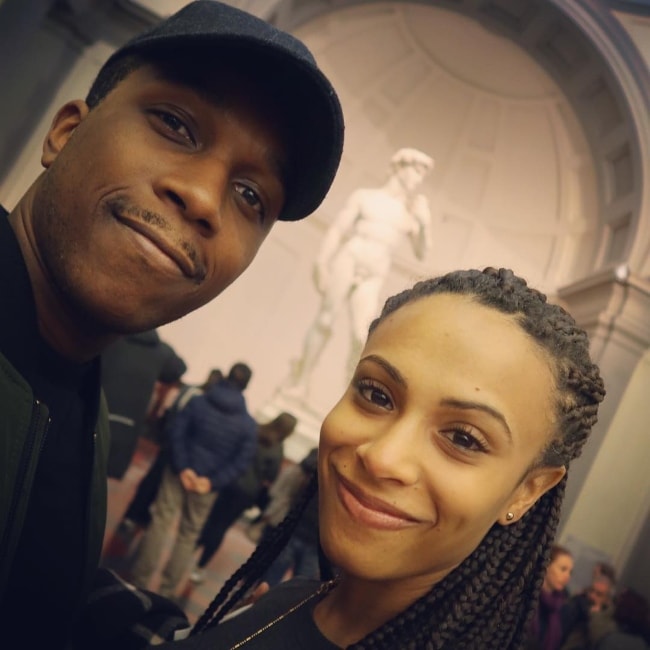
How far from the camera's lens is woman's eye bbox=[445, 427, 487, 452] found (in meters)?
0.81

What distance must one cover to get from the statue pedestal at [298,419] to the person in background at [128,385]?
2167 millimetres

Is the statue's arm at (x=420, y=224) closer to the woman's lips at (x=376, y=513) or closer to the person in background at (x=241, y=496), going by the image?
the person in background at (x=241, y=496)

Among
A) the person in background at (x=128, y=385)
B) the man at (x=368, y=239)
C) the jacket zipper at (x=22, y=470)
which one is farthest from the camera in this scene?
the man at (x=368, y=239)

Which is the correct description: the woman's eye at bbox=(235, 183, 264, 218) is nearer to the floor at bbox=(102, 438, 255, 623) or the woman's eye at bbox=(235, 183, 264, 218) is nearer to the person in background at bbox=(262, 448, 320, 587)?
the person in background at bbox=(262, 448, 320, 587)

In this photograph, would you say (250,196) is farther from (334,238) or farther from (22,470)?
(334,238)

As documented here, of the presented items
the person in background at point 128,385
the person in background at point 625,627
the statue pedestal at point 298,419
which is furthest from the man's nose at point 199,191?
the statue pedestal at point 298,419

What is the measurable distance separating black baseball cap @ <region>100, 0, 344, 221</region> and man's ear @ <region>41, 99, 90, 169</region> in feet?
0.30

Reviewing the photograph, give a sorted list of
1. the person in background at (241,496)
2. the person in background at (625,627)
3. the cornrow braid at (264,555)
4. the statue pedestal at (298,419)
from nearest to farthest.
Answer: the cornrow braid at (264,555), the person in background at (625,627), the person in background at (241,496), the statue pedestal at (298,419)

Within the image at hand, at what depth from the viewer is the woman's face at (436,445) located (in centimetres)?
80

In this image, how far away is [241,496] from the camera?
3.16 m

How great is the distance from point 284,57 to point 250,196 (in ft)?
0.68

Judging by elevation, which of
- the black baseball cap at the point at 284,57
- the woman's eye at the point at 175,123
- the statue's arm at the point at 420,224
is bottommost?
the woman's eye at the point at 175,123

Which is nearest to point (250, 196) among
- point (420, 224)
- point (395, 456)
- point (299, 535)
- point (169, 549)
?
point (395, 456)

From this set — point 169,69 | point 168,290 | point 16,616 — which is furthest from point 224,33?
point 16,616
